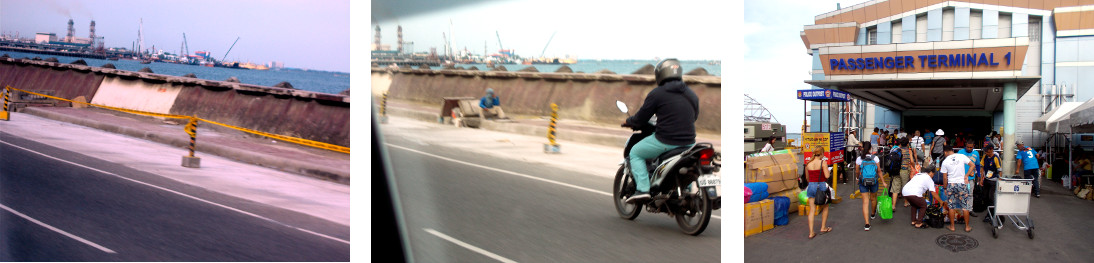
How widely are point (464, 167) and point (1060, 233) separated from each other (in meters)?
4.56

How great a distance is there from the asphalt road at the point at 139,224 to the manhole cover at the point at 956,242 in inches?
155

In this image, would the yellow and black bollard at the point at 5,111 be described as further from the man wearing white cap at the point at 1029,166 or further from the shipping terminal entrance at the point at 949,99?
the man wearing white cap at the point at 1029,166

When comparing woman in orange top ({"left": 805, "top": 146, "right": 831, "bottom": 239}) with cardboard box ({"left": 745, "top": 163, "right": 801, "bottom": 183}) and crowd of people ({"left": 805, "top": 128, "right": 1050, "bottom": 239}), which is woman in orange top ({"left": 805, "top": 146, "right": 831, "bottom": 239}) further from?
cardboard box ({"left": 745, "top": 163, "right": 801, "bottom": 183})

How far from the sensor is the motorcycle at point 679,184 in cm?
167

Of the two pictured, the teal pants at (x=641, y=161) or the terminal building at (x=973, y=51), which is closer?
the teal pants at (x=641, y=161)

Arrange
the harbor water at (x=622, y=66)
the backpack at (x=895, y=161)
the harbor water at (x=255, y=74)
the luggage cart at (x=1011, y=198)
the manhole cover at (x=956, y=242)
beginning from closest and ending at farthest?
the harbor water at (x=622, y=66) → the manhole cover at (x=956, y=242) → the luggage cart at (x=1011, y=198) → the backpack at (x=895, y=161) → the harbor water at (x=255, y=74)

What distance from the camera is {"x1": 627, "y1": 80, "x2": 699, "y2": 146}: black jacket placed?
1.64 m

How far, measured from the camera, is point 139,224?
13.6 feet

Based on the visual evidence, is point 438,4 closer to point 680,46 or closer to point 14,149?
point 680,46

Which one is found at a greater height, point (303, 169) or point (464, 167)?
point (464, 167)

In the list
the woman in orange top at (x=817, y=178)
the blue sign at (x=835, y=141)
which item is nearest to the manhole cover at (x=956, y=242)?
the woman in orange top at (x=817, y=178)

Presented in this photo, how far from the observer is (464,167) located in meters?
2.15

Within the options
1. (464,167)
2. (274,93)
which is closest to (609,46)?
(464,167)

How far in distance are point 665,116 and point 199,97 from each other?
322 inches
